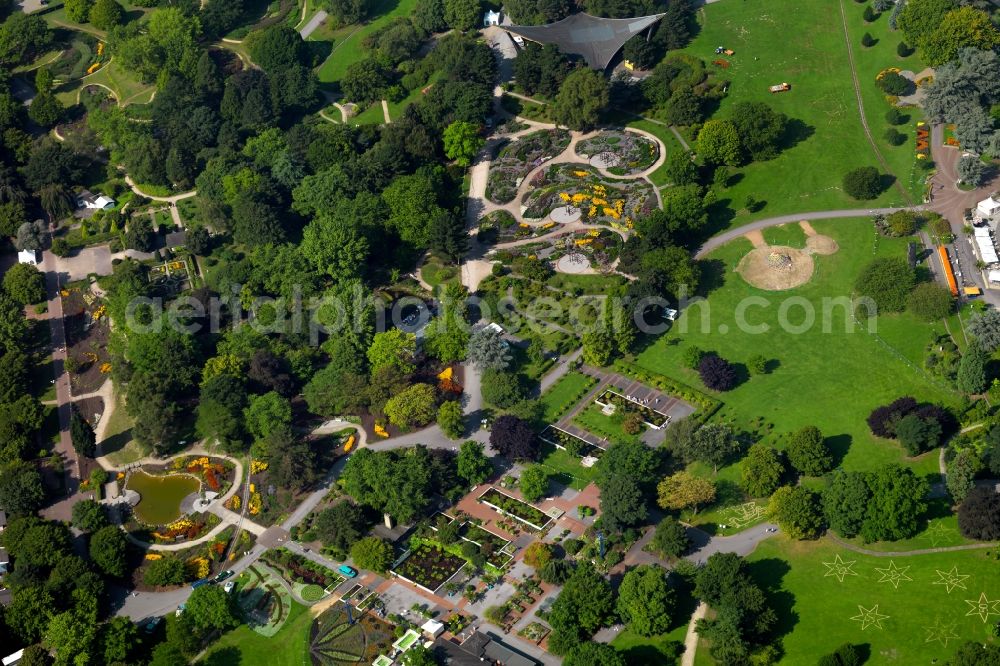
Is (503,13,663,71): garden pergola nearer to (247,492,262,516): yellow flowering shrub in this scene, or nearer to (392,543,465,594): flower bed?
(247,492,262,516): yellow flowering shrub

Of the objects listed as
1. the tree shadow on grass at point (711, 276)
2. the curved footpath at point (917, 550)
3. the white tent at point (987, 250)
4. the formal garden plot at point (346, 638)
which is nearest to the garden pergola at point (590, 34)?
the tree shadow on grass at point (711, 276)

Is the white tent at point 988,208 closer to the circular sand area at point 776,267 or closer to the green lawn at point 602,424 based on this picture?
the circular sand area at point 776,267

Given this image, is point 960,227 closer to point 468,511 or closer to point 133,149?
point 468,511

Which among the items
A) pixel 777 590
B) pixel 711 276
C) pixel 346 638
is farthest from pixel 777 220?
pixel 346 638

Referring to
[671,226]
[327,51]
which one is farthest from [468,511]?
[327,51]

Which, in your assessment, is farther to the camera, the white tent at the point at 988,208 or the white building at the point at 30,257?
the white building at the point at 30,257

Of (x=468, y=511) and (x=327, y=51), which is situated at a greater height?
(x=327, y=51)

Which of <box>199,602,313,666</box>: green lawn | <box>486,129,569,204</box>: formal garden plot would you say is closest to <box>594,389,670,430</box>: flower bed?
<box>486,129,569,204</box>: formal garden plot
